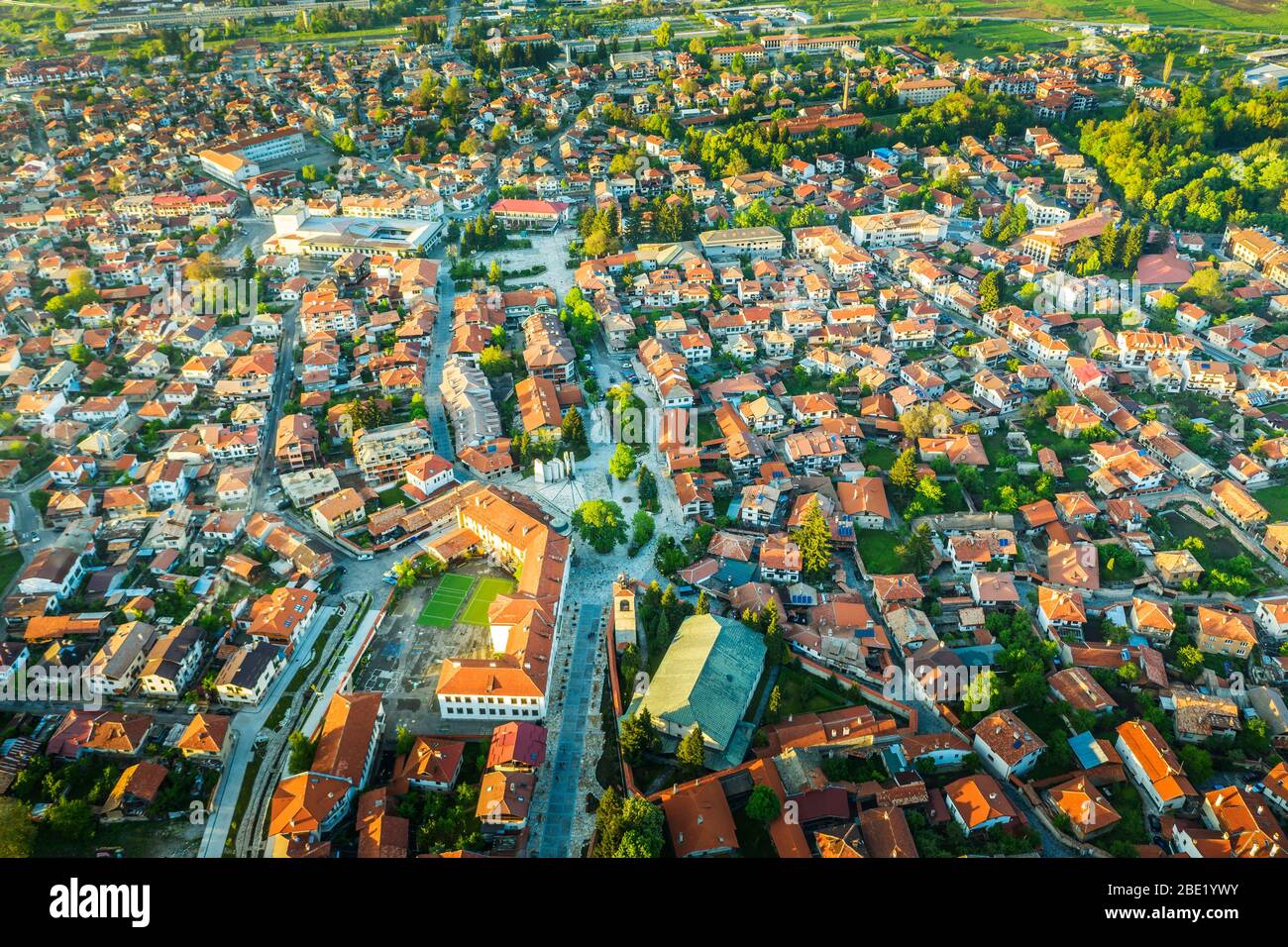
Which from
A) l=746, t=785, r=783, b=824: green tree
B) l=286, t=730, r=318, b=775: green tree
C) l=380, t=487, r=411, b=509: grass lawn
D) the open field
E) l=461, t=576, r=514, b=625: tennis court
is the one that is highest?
the open field

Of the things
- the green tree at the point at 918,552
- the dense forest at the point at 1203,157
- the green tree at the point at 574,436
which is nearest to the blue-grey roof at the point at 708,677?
the green tree at the point at 918,552

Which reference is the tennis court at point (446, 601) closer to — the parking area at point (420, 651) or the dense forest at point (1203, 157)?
the parking area at point (420, 651)

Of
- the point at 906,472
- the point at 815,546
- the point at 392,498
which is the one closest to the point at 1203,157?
the point at 906,472

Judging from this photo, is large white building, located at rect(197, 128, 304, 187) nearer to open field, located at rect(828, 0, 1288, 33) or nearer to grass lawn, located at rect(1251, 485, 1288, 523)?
open field, located at rect(828, 0, 1288, 33)

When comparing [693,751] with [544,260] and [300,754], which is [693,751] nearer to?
[300,754]

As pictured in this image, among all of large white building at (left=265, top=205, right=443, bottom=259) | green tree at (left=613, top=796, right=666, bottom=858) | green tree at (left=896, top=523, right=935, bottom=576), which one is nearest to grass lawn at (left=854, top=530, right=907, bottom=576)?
green tree at (left=896, top=523, right=935, bottom=576)
